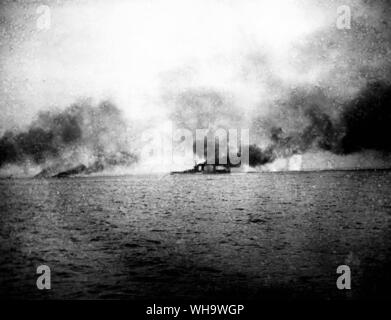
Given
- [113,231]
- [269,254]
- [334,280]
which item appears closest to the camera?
[334,280]

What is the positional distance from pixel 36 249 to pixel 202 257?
45.5 feet

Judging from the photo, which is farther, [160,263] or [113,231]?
[113,231]

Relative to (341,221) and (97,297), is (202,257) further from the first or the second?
(341,221)

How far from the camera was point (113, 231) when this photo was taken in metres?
36.2

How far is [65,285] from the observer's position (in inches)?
694

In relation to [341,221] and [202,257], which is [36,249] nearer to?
[202,257]

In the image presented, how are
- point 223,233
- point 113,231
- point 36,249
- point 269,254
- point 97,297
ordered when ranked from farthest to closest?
point 113,231
point 223,233
point 36,249
point 269,254
point 97,297

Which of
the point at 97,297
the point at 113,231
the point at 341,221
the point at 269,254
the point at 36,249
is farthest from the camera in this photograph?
the point at 341,221

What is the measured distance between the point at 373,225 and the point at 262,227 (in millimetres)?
11248
